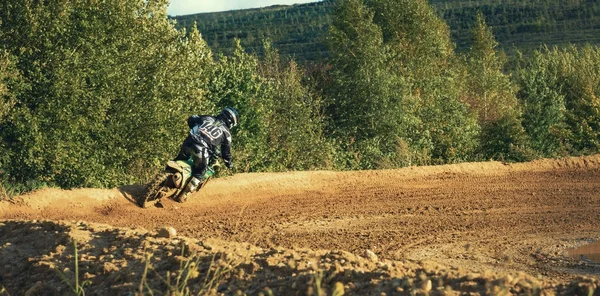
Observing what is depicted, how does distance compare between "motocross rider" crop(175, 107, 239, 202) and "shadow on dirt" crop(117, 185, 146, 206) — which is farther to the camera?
"shadow on dirt" crop(117, 185, 146, 206)

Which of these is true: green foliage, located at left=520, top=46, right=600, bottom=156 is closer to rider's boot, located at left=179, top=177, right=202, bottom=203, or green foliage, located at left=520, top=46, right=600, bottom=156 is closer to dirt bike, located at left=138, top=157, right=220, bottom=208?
rider's boot, located at left=179, top=177, right=202, bottom=203

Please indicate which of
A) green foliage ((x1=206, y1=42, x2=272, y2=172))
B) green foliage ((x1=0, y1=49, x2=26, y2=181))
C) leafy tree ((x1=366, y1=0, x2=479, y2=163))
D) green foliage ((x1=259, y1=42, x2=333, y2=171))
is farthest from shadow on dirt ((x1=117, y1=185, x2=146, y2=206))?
leafy tree ((x1=366, y1=0, x2=479, y2=163))

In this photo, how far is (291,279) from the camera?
8.59m

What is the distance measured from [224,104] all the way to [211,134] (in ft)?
33.6

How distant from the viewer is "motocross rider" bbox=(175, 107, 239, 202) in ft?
56.4

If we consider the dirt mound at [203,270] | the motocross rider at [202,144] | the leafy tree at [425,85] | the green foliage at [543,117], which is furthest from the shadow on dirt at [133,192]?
the green foliage at [543,117]

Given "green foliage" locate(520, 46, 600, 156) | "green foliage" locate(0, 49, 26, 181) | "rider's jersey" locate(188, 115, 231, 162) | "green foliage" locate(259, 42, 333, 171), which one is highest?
"green foliage" locate(0, 49, 26, 181)

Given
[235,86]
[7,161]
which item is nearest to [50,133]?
[7,161]

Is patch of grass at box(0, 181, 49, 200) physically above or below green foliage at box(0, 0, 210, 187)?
below

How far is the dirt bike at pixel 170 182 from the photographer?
1697 cm

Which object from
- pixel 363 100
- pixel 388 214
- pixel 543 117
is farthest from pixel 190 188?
pixel 543 117

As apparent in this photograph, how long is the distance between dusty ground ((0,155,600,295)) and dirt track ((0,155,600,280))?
0.04 m

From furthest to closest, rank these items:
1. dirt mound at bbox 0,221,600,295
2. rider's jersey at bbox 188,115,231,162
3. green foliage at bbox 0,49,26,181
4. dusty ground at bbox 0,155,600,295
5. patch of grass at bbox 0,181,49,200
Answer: green foliage at bbox 0,49,26,181 → patch of grass at bbox 0,181,49,200 → rider's jersey at bbox 188,115,231,162 → dusty ground at bbox 0,155,600,295 → dirt mound at bbox 0,221,600,295

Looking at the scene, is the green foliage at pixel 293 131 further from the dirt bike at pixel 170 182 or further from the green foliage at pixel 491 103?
the dirt bike at pixel 170 182
